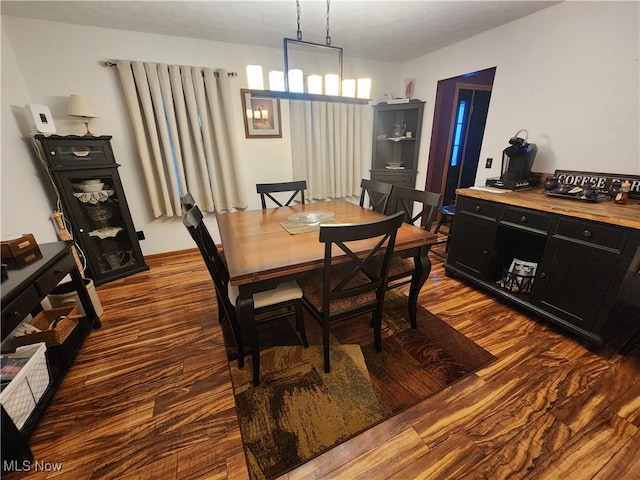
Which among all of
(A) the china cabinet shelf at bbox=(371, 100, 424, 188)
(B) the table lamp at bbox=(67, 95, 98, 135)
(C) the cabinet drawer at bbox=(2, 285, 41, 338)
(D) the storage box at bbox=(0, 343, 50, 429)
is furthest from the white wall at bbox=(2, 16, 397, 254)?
(A) the china cabinet shelf at bbox=(371, 100, 424, 188)

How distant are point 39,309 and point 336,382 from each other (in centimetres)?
212

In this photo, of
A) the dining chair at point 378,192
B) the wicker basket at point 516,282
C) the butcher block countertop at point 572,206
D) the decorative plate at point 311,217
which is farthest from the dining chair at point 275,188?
the wicker basket at point 516,282

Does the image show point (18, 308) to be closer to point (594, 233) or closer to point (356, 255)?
point (356, 255)

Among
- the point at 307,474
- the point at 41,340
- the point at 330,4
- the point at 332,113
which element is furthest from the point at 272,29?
the point at 307,474

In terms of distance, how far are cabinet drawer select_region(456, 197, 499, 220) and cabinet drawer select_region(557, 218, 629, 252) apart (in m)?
0.43

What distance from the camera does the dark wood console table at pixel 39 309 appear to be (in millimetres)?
1076

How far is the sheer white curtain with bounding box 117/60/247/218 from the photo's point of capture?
257 cm

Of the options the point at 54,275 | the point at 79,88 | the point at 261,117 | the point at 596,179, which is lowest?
the point at 54,275

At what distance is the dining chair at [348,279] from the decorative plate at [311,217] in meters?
0.43

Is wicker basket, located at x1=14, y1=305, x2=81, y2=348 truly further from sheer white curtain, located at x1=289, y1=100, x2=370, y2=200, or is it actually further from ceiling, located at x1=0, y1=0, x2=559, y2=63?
sheer white curtain, located at x1=289, y1=100, x2=370, y2=200

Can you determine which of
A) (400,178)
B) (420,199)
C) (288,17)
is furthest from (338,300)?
(400,178)

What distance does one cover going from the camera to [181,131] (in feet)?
9.10

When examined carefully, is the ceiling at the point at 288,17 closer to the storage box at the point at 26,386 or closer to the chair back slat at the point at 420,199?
the chair back slat at the point at 420,199

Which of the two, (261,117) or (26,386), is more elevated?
(261,117)
